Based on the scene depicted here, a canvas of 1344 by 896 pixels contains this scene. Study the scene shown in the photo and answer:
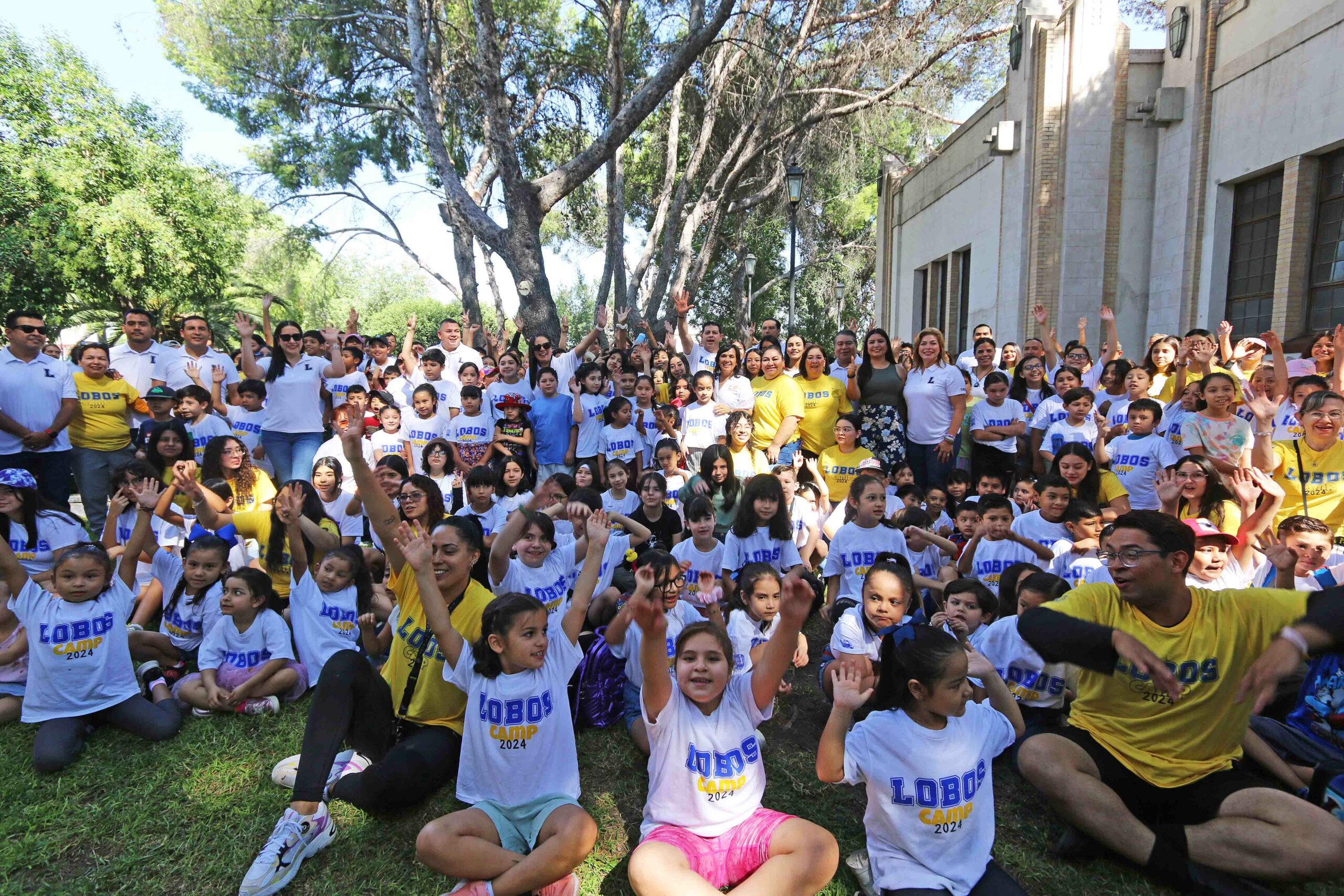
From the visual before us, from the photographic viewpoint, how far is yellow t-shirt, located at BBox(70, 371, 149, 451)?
20.5ft

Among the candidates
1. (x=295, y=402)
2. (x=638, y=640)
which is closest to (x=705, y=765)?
(x=638, y=640)

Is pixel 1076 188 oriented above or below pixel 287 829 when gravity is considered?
above

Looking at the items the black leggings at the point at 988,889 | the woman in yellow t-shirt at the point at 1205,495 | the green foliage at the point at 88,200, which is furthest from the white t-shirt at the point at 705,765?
the green foliage at the point at 88,200

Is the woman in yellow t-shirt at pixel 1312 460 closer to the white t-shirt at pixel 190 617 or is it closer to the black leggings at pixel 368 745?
the black leggings at pixel 368 745

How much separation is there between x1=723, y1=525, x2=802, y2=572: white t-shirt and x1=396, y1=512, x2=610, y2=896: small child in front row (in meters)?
1.96

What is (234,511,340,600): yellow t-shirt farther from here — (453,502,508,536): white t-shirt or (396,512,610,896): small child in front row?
(396,512,610,896): small child in front row

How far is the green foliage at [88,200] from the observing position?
1426 cm

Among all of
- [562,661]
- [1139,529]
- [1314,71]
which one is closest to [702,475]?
[562,661]

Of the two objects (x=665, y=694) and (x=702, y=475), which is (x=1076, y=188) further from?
(x=665, y=694)

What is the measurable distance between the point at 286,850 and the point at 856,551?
11.4ft

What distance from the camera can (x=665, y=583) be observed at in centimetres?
383

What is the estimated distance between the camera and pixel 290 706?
4340 mm

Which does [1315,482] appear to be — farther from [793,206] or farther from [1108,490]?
[793,206]

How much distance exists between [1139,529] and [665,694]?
1936 millimetres
